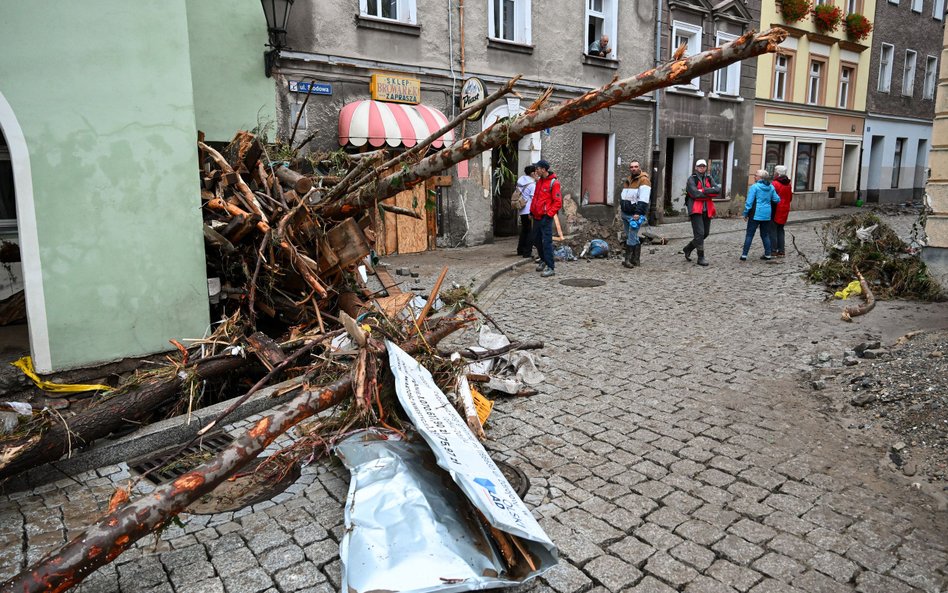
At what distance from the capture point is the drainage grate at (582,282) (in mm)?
10209

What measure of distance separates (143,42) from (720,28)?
19598 mm

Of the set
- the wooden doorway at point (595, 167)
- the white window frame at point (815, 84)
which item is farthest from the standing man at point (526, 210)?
the white window frame at point (815, 84)

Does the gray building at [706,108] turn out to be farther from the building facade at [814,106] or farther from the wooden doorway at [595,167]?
the wooden doorway at [595,167]

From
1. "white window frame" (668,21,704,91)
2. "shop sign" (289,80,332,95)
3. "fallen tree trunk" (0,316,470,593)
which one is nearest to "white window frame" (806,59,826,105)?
"white window frame" (668,21,704,91)

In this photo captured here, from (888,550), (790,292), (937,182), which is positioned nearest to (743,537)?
(888,550)

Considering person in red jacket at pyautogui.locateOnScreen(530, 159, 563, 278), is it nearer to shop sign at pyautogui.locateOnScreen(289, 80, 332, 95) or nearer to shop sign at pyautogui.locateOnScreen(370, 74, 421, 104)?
shop sign at pyautogui.locateOnScreen(370, 74, 421, 104)

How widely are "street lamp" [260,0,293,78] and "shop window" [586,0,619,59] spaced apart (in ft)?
29.4

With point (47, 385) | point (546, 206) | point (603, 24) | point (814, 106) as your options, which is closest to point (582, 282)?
point (546, 206)

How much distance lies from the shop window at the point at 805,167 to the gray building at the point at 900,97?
369 cm

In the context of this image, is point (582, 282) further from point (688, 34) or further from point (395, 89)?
point (688, 34)

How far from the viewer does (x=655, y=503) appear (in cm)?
369

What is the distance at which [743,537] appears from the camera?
333 centimetres

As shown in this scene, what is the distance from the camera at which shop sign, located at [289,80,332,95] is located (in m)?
11.5

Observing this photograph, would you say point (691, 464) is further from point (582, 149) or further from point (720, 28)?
point (720, 28)
